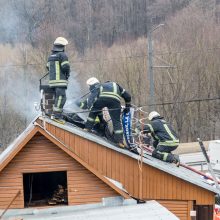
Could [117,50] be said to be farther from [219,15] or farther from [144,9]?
[144,9]

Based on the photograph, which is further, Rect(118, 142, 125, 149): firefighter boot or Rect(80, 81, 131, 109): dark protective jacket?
Rect(118, 142, 125, 149): firefighter boot

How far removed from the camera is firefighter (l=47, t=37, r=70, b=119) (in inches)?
444

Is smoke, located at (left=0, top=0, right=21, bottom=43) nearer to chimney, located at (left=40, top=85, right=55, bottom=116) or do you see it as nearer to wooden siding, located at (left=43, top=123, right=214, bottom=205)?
chimney, located at (left=40, top=85, right=55, bottom=116)

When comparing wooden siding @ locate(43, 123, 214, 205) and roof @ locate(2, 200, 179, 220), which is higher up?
wooden siding @ locate(43, 123, 214, 205)

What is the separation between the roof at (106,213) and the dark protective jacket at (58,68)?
119 inches

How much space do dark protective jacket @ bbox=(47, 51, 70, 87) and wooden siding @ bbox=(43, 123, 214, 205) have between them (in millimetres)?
1100

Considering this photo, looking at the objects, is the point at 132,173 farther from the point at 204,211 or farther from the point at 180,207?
the point at 204,211

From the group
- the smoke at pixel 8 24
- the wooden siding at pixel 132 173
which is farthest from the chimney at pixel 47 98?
the smoke at pixel 8 24

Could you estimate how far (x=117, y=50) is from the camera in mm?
39031

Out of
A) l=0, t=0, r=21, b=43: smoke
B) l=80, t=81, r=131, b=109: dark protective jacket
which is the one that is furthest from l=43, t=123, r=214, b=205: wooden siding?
l=0, t=0, r=21, b=43: smoke

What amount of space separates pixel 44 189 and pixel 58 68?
12.3 ft

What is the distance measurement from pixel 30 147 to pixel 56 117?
146cm

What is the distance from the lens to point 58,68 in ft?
37.1

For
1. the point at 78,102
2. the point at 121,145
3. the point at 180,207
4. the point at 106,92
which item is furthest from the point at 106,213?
the point at 78,102
